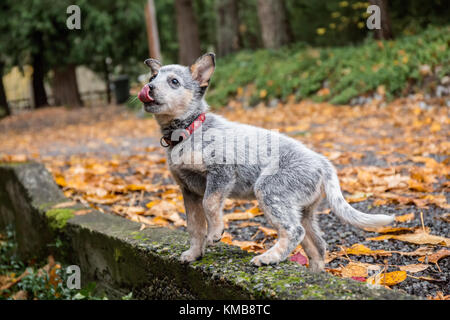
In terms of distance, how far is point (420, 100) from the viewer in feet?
30.6

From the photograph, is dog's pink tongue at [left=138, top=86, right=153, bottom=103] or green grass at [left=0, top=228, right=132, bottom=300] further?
green grass at [left=0, top=228, right=132, bottom=300]

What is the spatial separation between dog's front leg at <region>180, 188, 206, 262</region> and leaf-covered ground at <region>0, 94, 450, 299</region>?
28.5 inches

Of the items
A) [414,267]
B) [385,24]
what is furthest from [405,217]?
[385,24]

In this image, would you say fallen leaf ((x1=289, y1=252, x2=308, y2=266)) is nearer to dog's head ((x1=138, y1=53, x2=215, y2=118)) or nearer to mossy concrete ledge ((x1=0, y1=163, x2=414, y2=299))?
mossy concrete ledge ((x1=0, y1=163, x2=414, y2=299))

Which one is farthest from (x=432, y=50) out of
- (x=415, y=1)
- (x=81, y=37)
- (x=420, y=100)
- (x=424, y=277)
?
(x=81, y=37)

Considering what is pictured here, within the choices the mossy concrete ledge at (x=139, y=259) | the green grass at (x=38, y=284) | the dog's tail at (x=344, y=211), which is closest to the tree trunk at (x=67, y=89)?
the mossy concrete ledge at (x=139, y=259)

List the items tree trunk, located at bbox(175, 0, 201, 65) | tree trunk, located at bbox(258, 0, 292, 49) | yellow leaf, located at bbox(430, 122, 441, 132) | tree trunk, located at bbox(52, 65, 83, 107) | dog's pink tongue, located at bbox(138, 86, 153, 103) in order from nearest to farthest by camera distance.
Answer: dog's pink tongue, located at bbox(138, 86, 153, 103) < yellow leaf, located at bbox(430, 122, 441, 132) < tree trunk, located at bbox(175, 0, 201, 65) < tree trunk, located at bbox(258, 0, 292, 49) < tree trunk, located at bbox(52, 65, 83, 107)

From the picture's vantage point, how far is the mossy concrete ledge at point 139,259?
89.1 inches

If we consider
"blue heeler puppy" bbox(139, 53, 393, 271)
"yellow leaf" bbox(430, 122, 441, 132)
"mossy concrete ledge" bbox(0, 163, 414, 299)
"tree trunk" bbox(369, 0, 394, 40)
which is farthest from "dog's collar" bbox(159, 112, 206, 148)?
"tree trunk" bbox(369, 0, 394, 40)

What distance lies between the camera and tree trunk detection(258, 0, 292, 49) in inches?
603

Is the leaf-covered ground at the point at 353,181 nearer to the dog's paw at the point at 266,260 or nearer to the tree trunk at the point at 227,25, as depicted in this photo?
the dog's paw at the point at 266,260

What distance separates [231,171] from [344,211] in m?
0.71

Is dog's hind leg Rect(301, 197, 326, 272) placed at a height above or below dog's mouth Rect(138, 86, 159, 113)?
below
